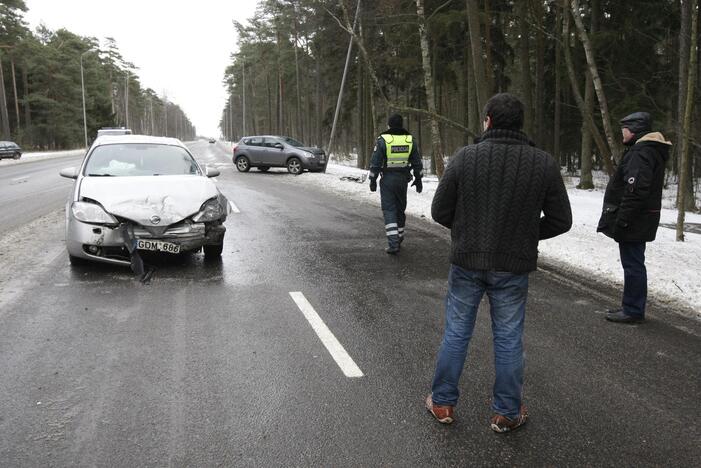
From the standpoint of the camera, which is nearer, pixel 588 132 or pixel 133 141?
pixel 133 141

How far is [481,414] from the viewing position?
11.4 feet

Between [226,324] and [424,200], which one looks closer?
[226,324]

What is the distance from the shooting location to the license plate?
21.6ft

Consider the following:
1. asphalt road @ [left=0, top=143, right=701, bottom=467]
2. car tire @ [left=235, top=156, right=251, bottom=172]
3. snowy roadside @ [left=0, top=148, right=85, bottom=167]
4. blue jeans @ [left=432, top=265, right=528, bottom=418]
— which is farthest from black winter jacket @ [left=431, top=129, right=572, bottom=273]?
snowy roadside @ [left=0, top=148, right=85, bottom=167]

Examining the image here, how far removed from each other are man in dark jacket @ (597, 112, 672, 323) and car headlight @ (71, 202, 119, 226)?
220 inches

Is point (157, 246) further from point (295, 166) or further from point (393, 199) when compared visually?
point (295, 166)

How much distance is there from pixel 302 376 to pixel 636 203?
3.54 m

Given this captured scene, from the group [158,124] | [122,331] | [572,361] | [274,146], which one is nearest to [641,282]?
[572,361]

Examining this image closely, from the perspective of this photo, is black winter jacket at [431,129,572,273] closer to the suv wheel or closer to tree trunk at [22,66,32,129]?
the suv wheel

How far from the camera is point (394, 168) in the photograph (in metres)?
8.48

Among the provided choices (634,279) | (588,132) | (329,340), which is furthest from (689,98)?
(588,132)

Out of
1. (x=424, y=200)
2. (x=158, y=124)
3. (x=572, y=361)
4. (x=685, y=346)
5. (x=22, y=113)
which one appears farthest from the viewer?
(x=158, y=124)

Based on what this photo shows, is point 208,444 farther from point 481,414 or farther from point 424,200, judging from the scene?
point 424,200

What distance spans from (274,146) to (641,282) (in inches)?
951
